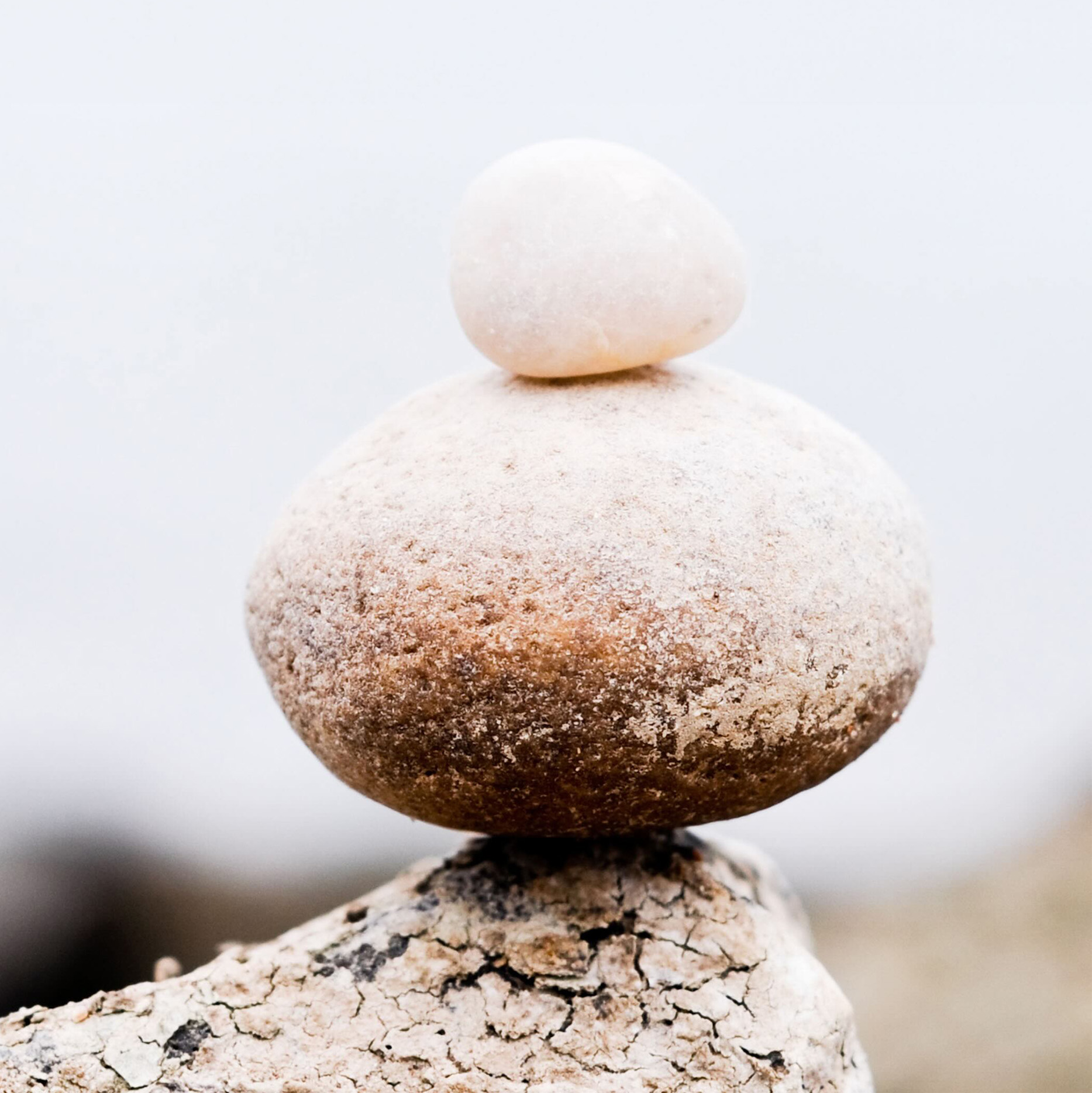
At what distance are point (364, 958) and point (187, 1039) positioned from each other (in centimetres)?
29

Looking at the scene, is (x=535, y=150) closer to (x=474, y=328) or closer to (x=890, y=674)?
(x=474, y=328)

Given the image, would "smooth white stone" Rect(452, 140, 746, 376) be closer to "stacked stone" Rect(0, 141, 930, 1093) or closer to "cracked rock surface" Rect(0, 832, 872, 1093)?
"stacked stone" Rect(0, 141, 930, 1093)

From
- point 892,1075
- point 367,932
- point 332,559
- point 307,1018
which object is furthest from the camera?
point 892,1075

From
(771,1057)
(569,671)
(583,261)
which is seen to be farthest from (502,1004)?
(583,261)

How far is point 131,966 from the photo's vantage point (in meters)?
3.97

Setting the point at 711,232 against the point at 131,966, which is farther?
the point at 131,966

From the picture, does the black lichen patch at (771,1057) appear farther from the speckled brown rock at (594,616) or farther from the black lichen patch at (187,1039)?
the black lichen patch at (187,1039)

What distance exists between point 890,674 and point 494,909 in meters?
0.74

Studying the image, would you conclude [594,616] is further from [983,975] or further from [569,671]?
[983,975]

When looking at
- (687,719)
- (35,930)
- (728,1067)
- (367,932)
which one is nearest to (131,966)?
(35,930)

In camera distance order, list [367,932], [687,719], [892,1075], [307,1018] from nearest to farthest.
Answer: [687,719]
[307,1018]
[367,932]
[892,1075]

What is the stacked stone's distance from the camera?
1588 mm

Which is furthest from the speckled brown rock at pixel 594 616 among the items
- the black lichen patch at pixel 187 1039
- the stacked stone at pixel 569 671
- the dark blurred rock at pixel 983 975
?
the dark blurred rock at pixel 983 975

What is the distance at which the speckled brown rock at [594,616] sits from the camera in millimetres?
1570
